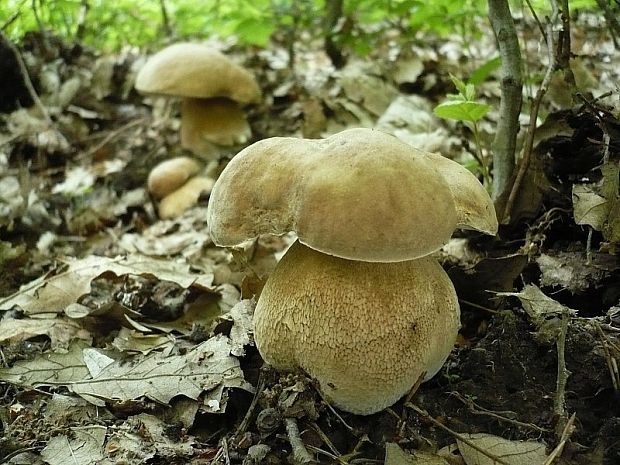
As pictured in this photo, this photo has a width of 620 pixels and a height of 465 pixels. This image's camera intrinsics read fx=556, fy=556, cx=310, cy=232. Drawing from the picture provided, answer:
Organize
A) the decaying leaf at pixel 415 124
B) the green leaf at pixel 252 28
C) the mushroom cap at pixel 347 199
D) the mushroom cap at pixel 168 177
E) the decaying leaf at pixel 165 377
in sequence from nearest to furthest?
the mushroom cap at pixel 347 199 < the decaying leaf at pixel 165 377 < the decaying leaf at pixel 415 124 < the mushroom cap at pixel 168 177 < the green leaf at pixel 252 28

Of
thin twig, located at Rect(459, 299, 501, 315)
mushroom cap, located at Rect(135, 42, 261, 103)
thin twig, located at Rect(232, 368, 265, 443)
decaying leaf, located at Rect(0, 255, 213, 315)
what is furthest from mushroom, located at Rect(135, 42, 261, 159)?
thin twig, located at Rect(232, 368, 265, 443)

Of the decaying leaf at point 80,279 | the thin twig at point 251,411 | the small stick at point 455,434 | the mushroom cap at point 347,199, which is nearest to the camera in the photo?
the mushroom cap at point 347,199

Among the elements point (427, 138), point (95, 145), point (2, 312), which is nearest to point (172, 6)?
point (95, 145)

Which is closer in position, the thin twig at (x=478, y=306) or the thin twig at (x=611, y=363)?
the thin twig at (x=611, y=363)

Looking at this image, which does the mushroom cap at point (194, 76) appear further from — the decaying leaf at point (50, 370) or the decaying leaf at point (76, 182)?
the decaying leaf at point (50, 370)

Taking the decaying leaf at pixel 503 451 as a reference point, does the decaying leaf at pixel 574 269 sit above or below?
above

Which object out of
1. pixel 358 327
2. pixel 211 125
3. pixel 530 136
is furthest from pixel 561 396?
pixel 211 125

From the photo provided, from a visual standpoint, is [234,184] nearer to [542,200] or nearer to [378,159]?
[378,159]

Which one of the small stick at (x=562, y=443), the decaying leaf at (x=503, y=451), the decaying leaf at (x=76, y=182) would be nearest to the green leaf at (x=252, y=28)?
the decaying leaf at (x=76, y=182)
